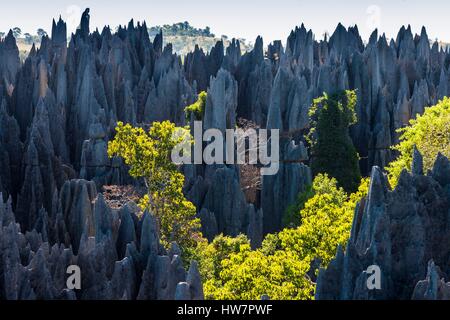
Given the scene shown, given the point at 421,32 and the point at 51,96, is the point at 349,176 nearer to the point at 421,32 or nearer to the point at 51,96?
the point at 51,96

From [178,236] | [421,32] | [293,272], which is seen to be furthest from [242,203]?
[421,32]

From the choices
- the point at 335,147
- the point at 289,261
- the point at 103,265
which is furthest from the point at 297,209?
the point at 103,265

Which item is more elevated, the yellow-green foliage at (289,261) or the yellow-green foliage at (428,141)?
the yellow-green foliage at (428,141)

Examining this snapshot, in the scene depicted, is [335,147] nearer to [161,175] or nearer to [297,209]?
[297,209]

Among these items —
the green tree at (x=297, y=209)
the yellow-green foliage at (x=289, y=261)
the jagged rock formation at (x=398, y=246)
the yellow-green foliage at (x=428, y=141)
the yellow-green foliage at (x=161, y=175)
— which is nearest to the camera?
the jagged rock formation at (x=398, y=246)

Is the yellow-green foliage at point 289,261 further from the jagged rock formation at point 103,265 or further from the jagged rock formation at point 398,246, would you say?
the jagged rock formation at point 398,246

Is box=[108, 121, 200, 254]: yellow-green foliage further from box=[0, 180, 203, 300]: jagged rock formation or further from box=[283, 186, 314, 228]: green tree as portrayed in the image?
box=[283, 186, 314, 228]: green tree

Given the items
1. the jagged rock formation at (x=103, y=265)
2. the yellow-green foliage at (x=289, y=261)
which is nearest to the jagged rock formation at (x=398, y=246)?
the yellow-green foliage at (x=289, y=261)
